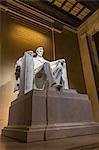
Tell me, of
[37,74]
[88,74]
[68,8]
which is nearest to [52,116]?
[37,74]

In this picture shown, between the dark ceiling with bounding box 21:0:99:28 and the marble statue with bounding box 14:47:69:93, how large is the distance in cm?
331

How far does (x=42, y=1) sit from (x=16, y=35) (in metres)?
1.74

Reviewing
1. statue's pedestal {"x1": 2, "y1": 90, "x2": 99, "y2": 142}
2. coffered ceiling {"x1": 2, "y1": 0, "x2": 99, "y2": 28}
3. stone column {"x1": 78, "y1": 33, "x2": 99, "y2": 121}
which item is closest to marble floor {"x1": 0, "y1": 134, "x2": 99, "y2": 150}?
statue's pedestal {"x1": 2, "y1": 90, "x2": 99, "y2": 142}

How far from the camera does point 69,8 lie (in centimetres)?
585

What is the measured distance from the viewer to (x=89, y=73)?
17.7 feet

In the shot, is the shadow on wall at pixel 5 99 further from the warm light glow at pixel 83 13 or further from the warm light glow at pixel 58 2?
the warm light glow at pixel 83 13

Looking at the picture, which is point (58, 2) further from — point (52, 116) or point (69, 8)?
point (52, 116)

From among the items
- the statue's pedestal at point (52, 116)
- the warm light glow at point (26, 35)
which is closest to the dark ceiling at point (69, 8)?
the warm light glow at point (26, 35)

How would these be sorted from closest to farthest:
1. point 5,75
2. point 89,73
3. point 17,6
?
point 5,75 < point 17,6 < point 89,73

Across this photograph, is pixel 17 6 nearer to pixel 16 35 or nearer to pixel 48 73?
pixel 16 35

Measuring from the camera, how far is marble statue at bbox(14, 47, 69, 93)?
245 cm

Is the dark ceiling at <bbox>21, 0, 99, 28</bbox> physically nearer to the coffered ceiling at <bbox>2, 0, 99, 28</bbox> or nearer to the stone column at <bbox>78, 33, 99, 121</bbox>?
the coffered ceiling at <bbox>2, 0, 99, 28</bbox>

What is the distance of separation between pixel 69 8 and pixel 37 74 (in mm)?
4099

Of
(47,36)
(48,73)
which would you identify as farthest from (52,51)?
(48,73)
